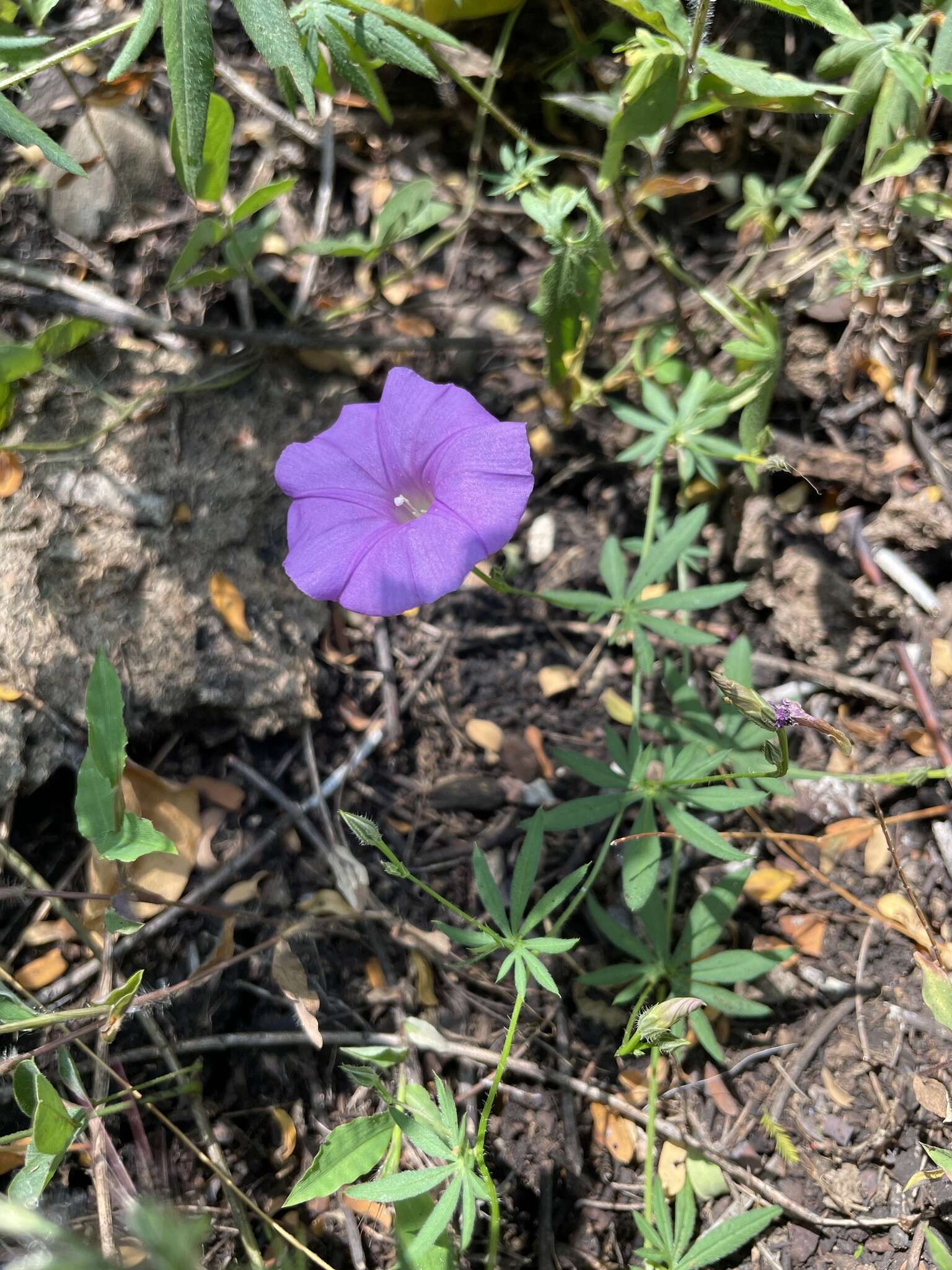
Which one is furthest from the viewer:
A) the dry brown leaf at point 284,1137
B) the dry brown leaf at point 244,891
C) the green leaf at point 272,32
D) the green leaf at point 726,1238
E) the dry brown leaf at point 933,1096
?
the dry brown leaf at point 244,891

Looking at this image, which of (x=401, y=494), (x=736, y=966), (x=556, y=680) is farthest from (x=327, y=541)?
(x=736, y=966)

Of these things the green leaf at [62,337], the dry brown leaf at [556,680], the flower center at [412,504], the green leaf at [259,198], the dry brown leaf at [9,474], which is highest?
the green leaf at [259,198]

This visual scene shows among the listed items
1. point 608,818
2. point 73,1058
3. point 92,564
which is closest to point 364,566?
point 92,564

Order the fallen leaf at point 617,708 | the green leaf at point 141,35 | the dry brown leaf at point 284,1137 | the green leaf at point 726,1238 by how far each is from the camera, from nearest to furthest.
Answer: the green leaf at point 141,35, the green leaf at point 726,1238, the dry brown leaf at point 284,1137, the fallen leaf at point 617,708

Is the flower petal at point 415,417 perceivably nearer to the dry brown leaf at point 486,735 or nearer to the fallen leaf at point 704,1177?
the dry brown leaf at point 486,735

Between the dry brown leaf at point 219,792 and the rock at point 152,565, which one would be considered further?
the dry brown leaf at point 219,792

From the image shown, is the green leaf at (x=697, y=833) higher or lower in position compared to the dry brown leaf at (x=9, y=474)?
lower

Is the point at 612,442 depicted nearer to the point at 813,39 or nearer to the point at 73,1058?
the point at 813,39

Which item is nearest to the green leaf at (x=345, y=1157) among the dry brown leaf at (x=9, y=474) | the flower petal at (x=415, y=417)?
the flower petal at (x=415, y=417)
